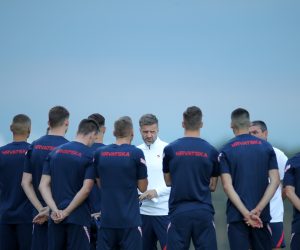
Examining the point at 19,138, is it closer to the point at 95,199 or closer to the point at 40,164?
the point at 40,164

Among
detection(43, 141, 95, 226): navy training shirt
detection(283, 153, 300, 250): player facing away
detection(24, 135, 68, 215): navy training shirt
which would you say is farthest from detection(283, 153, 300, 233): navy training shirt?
detection(24, 135, 68, 215): navy training shirt

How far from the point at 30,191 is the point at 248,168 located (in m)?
2.06

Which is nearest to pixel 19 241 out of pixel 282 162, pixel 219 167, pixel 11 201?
pixel 11 201

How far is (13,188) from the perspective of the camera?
697cm

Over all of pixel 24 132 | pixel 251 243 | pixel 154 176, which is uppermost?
pixel 24 132

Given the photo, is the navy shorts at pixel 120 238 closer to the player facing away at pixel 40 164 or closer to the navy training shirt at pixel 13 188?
the player facing away at pixel 40 164

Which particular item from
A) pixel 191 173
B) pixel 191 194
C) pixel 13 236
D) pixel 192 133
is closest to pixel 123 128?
pixel 192 133

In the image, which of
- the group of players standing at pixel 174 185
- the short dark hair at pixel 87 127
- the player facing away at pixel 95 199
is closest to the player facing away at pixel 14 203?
the group of players standing at pixel 174 185

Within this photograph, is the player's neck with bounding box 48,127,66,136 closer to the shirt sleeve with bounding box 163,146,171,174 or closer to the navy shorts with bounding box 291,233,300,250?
the shirt sleeve with bounding box 163,146,171,174

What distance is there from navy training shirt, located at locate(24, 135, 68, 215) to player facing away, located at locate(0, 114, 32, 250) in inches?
9.3

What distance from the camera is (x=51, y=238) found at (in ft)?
20.9

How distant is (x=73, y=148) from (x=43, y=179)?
0.41m

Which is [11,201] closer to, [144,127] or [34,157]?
[34,157]

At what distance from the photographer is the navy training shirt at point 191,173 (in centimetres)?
618
